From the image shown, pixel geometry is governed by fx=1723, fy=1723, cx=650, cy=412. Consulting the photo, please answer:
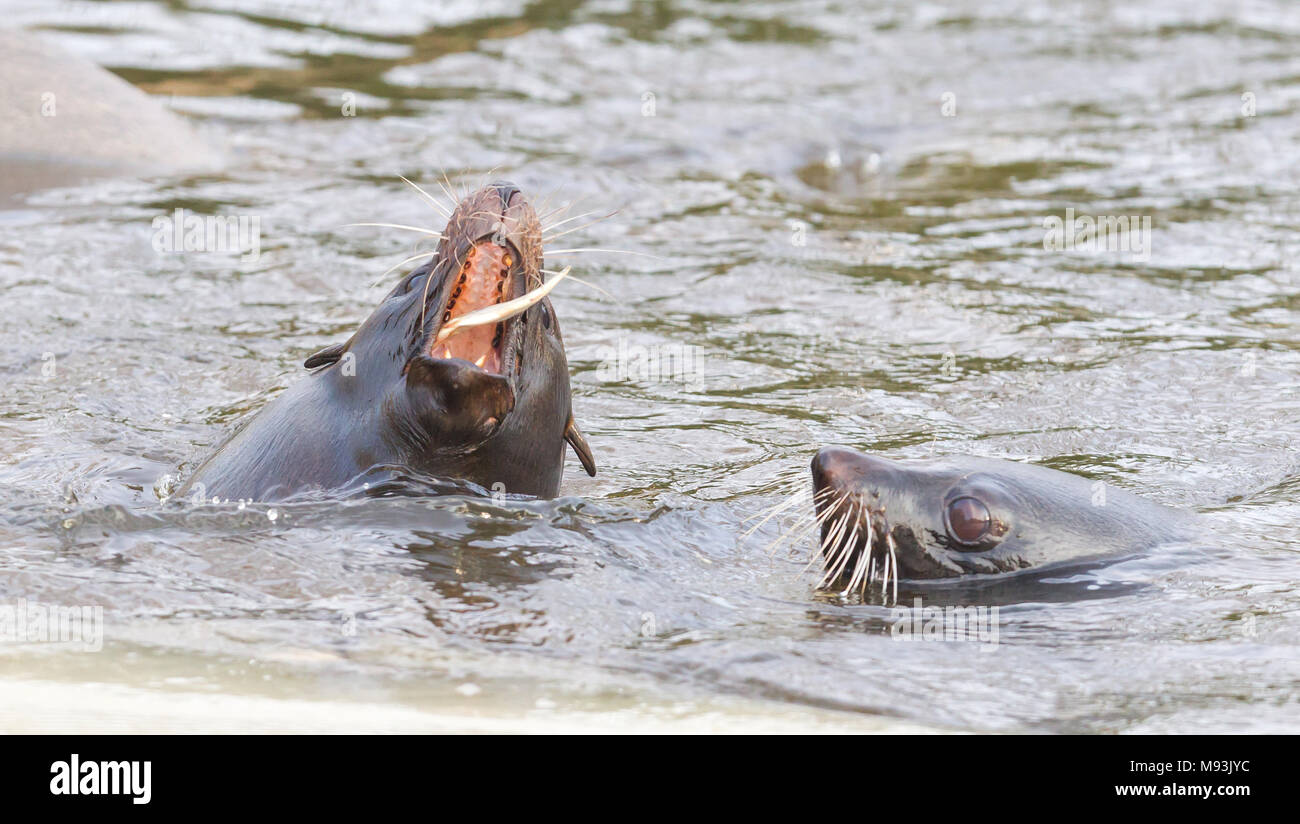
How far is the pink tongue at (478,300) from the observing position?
4.64 metres

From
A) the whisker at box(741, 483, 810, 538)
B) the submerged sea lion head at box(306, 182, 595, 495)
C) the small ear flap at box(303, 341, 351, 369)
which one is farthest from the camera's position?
the small ear flap at box(303, 341, 351, 369)

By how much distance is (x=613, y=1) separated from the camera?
49.4ft

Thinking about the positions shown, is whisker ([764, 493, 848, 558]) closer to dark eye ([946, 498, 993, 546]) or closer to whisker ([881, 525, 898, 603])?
whisker ([881, 525, 898, 603])

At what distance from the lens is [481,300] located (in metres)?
4.70

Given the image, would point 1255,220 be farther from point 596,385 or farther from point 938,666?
point 938,666

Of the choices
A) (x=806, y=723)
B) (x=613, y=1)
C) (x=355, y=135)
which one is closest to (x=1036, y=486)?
(x=806, y=723)

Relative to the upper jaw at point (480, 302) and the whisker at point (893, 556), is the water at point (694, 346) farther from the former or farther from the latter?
the upper jaw at point (480, 302)

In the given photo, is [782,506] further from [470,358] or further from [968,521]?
[470,358]

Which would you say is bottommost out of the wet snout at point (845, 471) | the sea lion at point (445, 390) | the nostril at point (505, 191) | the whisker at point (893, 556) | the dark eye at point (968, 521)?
the whisker at point (893, 556)

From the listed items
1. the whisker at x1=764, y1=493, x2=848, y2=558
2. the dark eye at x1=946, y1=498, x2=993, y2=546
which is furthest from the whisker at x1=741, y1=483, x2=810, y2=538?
the dark eye at x1=946, y1=498, x2=993, y2=546

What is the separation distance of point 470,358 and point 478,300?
164 mm

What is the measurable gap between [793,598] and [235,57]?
913 cm

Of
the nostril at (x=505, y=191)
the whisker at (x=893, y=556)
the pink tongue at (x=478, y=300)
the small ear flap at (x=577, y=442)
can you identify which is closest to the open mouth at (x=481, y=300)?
the pink tongue at (x=478, y=300)

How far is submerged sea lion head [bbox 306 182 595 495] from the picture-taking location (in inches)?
180
